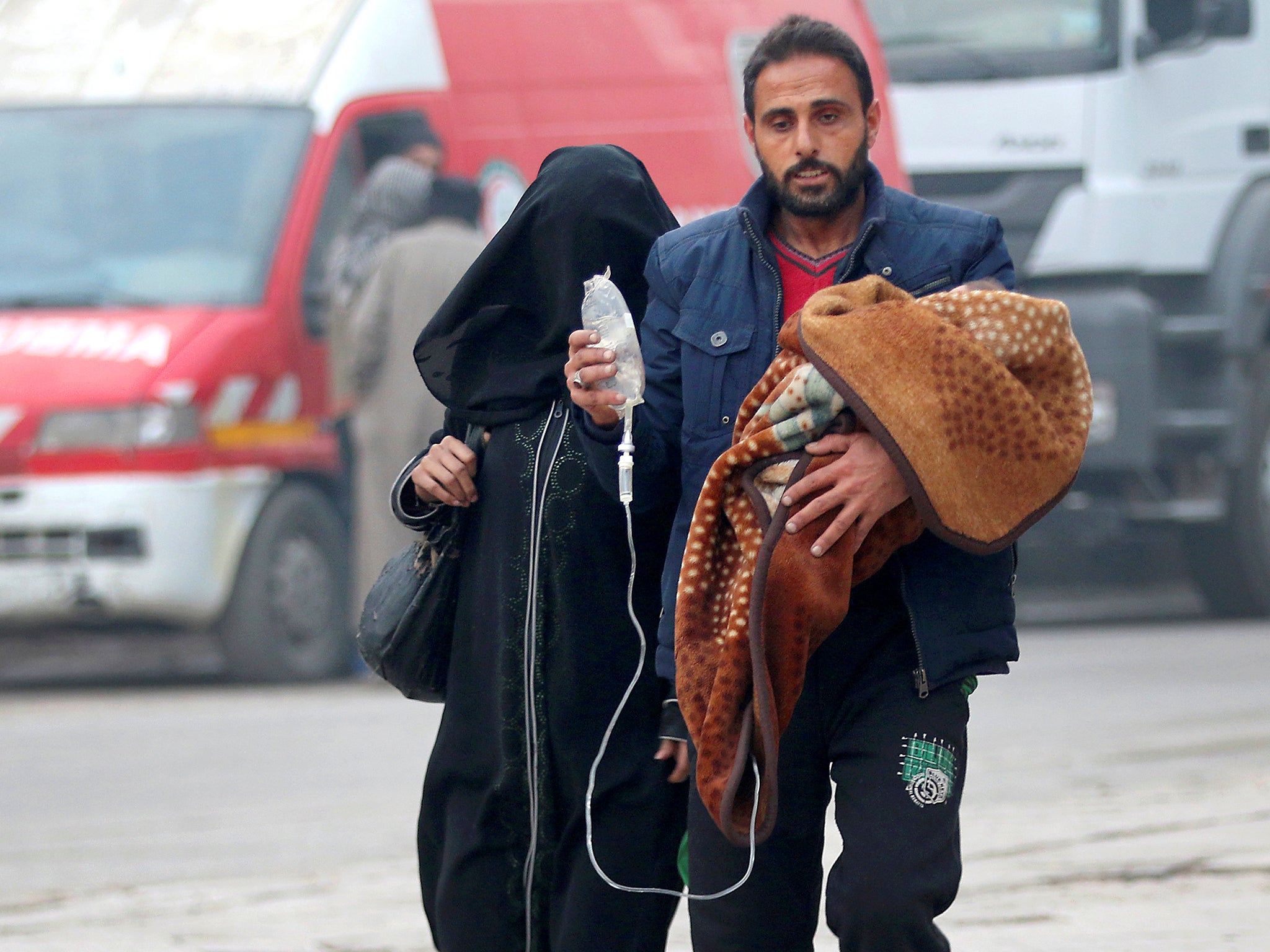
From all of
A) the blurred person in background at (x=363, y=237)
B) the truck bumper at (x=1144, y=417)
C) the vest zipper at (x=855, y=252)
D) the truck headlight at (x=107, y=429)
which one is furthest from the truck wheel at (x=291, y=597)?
the vest zipper at (x=855, y=252)

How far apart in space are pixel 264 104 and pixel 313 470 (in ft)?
5.10

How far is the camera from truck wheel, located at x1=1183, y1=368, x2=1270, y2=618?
1071cm

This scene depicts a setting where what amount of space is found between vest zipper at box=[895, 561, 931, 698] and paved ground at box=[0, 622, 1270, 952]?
4.90 feet

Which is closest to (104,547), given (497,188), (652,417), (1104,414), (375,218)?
(375,218)

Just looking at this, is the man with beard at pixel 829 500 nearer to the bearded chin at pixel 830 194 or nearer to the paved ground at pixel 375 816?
the bearded chin at pixel 830 194

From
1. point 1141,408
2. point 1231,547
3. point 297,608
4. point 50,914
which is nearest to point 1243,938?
point 50,914

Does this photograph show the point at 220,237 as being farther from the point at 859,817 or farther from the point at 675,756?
the point at 859,817

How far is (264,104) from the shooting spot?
9086 millimetres

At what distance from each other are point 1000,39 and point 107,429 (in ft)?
15.4

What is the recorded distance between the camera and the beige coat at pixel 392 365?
27.8ft

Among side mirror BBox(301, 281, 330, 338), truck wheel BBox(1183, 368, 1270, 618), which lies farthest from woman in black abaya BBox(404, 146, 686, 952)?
truck wheel BBox(1183, 368, 1270, 618)

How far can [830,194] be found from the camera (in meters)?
3.08

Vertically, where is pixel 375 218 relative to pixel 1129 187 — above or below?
above

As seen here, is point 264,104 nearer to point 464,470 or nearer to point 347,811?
point 347,811
